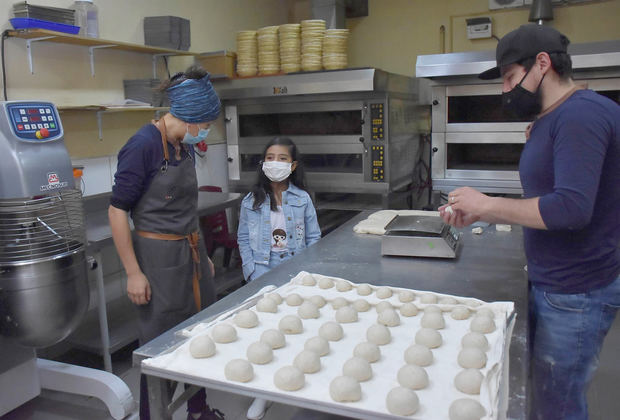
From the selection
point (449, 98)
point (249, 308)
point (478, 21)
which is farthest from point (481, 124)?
point (249, 308)

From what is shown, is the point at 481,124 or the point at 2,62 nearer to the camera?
the point at 2,62

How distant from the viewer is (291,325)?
53.8 inches

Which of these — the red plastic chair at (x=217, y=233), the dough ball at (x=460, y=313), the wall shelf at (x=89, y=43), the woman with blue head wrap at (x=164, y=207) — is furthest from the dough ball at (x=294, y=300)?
the red plastic chair at (x=217, y=233)

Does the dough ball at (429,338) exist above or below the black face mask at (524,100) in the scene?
below

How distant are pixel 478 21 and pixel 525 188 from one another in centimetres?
326

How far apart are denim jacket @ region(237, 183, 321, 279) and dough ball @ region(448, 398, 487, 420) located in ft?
4.97

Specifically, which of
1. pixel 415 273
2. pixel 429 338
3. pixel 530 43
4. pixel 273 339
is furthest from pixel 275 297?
pixel 530 43

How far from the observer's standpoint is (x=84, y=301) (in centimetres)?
194

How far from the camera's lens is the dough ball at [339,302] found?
59.9 inches

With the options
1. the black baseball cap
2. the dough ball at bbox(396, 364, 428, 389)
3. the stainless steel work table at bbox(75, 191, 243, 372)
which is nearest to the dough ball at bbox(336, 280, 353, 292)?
the dough ball at bbox(396, 364, 428, 389)

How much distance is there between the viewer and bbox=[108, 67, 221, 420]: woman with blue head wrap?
1.90 m

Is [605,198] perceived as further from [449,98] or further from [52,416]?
[52,416]

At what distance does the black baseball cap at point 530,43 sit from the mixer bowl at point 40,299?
5.34 feet

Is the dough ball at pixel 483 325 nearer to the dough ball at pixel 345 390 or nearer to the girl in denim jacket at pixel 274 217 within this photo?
the dough ball at pixel 345 390
